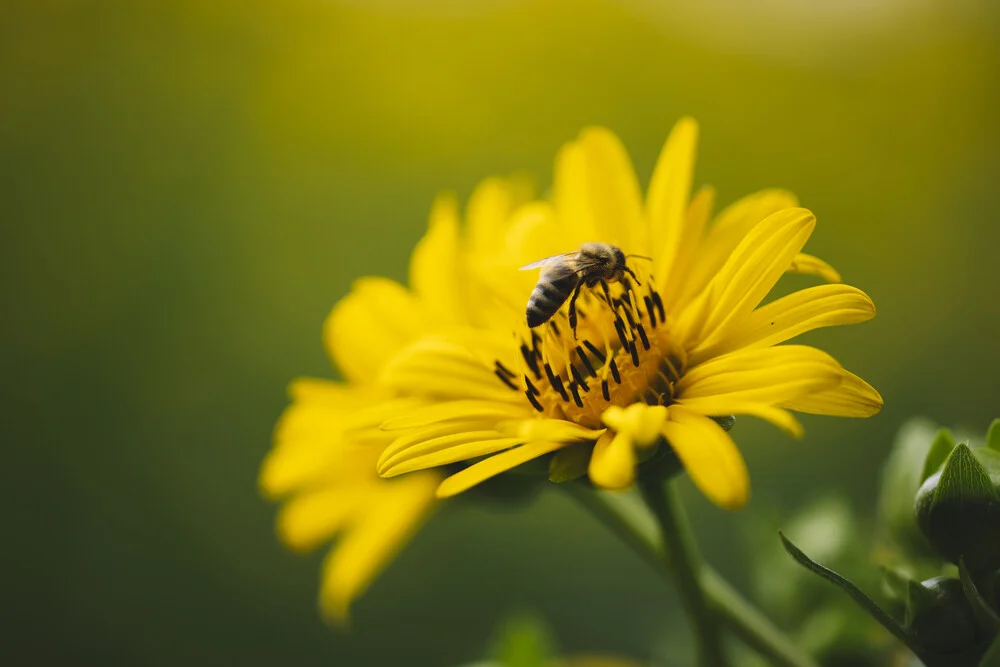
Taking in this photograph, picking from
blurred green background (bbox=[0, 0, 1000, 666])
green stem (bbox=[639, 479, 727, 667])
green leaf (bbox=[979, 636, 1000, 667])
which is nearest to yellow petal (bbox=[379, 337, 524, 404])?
green stem (bbox=[639, 479, 727, 667])

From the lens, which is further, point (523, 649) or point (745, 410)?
point (523, 649)

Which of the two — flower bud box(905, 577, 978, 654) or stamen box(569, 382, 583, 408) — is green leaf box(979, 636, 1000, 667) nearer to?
flower bud box(905, 577, 978, 654)

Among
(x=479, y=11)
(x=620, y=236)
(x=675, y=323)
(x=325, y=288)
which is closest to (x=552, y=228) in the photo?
(x=620, y=236)

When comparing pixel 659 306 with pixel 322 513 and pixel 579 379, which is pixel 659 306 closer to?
pixel 579 379

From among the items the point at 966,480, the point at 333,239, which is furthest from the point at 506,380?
the point at 333,239

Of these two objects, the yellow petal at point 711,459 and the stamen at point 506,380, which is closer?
the yellow petal at point 711,459

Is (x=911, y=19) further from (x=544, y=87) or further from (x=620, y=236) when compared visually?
(x=620, y=236)

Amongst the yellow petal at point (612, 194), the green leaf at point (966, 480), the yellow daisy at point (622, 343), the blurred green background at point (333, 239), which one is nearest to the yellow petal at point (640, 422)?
the yellow daisy at point (622, 343)

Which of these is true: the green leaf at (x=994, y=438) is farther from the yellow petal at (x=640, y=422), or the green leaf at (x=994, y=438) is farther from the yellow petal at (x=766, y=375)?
the yellow petal at (x=640, y=422)
